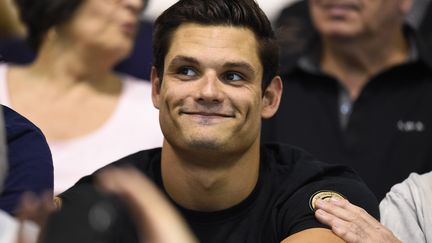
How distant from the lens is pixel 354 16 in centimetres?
309

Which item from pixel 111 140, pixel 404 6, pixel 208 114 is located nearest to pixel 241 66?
pixel 208 114

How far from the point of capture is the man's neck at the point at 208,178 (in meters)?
2.10

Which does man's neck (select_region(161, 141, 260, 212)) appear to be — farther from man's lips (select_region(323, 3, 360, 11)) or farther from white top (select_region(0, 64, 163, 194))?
man's lips (select_region(323, 3, 360, 11))

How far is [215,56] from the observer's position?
2088mm

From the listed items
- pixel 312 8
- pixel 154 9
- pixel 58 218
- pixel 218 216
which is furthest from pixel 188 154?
pixel 154 9

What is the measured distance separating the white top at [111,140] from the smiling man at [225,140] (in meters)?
0.46

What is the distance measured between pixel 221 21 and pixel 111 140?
69 cm

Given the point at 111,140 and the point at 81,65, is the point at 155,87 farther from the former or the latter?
the point at 81,65

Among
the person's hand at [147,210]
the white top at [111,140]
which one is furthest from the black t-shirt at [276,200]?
the person's hand at [147,210]

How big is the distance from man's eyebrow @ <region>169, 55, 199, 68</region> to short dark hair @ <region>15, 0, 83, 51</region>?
797mm

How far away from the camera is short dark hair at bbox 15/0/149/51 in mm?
2838

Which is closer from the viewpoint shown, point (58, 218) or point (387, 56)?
point (58, 218)

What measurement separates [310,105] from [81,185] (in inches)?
40.6

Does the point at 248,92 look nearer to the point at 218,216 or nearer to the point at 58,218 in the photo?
the point at 218,216
